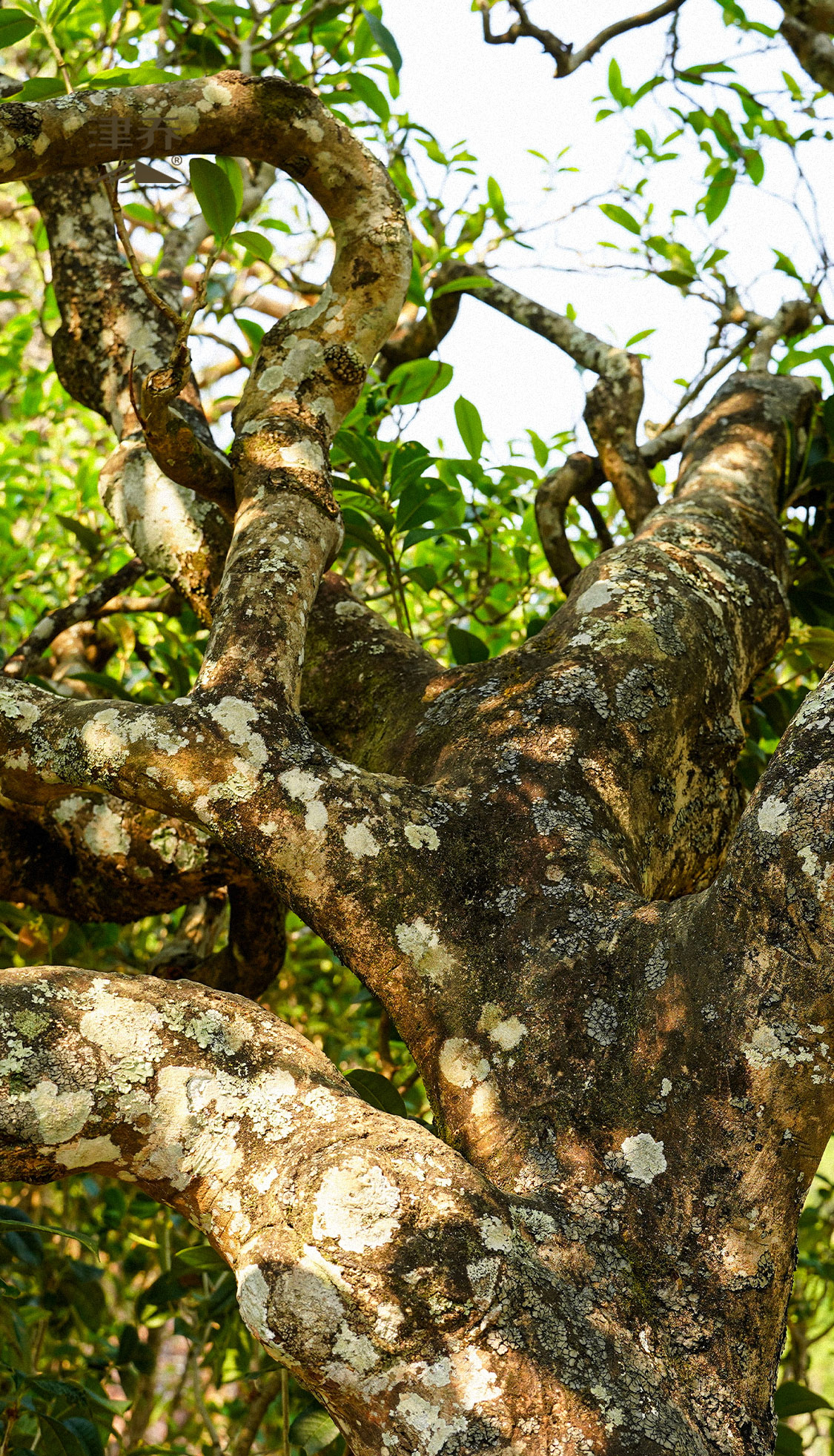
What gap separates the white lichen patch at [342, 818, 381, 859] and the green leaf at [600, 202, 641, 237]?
219 centimetres

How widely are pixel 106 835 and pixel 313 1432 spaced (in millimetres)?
929

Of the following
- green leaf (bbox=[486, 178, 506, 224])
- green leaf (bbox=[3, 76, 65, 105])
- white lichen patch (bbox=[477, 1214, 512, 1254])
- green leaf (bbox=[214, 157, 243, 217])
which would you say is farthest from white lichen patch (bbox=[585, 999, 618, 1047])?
green leaf (bbox=[486, 178, 506, 224])

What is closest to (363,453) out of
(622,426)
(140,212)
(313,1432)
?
(622,426)

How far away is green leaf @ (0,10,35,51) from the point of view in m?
1.70

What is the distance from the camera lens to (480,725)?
4.58 feet

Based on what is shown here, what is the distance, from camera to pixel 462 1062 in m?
1.06

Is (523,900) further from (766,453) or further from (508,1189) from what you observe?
(766,453)

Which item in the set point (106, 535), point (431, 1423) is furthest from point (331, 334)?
point (106, 535)

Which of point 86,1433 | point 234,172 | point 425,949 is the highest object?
point 234,172

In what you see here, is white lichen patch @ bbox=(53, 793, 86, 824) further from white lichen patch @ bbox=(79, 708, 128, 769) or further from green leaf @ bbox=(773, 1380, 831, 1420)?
green leaf @ bbox=(773, 1380, 831, 1420)

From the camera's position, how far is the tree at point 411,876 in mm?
839

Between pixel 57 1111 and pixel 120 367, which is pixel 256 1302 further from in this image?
pixel 120 367

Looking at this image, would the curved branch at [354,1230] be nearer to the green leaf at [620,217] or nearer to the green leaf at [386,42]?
the green leaf at [386,42]

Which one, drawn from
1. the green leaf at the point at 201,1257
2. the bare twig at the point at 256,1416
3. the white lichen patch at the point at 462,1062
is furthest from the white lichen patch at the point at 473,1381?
the bare twig at the point at 256,1416
